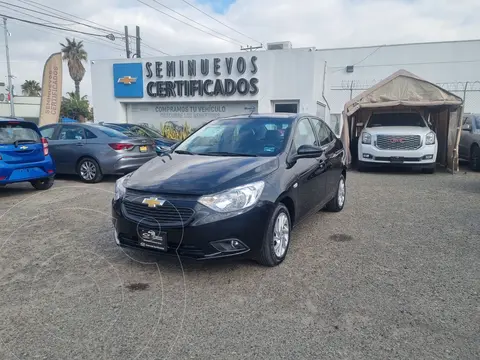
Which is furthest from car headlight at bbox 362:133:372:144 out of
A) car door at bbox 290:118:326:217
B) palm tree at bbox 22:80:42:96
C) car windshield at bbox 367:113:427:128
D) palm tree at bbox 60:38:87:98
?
palm tree at bbox 22:80:42:96

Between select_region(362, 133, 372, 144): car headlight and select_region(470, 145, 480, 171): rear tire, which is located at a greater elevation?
select_region(362, 133, 372, 144): car headlight

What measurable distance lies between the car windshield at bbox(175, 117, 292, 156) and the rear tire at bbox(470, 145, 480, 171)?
8526 mm

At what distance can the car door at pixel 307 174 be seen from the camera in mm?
4402

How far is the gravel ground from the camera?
2627mm

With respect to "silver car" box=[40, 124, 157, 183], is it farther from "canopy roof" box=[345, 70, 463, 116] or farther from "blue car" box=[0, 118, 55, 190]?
"canopy roof" box=[345, 70, 463, 116]

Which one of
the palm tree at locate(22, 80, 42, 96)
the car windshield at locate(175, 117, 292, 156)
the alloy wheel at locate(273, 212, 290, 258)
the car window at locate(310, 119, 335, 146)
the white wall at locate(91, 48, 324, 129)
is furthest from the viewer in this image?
the palm tree at locate(22, 80, 42, 96)

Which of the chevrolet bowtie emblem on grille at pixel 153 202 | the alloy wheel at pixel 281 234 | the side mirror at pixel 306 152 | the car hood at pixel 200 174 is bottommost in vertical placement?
the alloy wheel at pixel 281 234

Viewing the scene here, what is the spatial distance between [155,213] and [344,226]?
2984 millimetres

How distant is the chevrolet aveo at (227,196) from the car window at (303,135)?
2cm

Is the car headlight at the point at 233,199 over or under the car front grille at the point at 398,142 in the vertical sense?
under

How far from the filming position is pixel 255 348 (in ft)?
8.52

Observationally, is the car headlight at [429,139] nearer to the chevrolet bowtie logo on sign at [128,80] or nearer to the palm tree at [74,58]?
the chevrolet bowtie logo on sign at [128,80]

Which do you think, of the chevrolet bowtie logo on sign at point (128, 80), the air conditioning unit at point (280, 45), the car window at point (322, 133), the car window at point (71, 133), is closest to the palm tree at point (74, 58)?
the chevrolet bowtie logo on sign at point (128, 80)

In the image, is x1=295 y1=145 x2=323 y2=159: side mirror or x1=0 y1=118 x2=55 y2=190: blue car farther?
x1=0 y1=118 x2=55 y2=190: blue car
